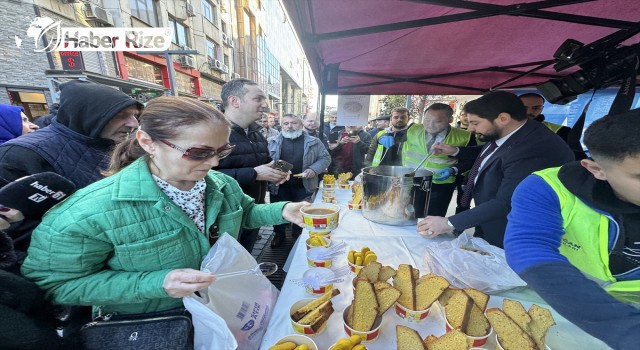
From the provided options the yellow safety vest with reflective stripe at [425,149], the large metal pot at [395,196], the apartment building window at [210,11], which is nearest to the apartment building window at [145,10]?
the apartment building window at [210,11]

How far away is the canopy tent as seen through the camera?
67.1 inches

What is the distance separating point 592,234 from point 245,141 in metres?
2.38

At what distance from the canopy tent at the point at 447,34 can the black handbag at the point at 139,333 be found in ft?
5.59

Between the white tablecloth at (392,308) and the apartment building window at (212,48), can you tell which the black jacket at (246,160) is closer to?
the white tablecloth at (392,308)

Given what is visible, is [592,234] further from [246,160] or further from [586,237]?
[246,160]

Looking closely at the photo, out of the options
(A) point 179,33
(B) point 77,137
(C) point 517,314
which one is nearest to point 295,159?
(B) point 77,137

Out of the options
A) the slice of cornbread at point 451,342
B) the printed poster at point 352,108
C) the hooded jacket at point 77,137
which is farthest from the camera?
the printed poster at point 352,108

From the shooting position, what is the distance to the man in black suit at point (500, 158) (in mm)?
1589

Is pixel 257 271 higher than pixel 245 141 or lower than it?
lower

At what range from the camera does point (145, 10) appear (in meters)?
11.1

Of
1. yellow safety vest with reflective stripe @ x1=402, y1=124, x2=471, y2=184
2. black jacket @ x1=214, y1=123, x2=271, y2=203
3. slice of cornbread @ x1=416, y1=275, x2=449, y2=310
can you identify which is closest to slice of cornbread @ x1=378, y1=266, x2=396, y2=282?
slice of cornbread @ x1=416, y1=275, x2=449, y2=310

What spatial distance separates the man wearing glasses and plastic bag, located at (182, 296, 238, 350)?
1.28 metres

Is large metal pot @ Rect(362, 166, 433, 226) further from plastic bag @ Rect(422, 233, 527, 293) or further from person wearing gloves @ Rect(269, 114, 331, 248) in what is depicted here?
person wearing gloves @ Rect(269, 114, 331, 248)

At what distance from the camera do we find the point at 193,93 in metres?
14.9
